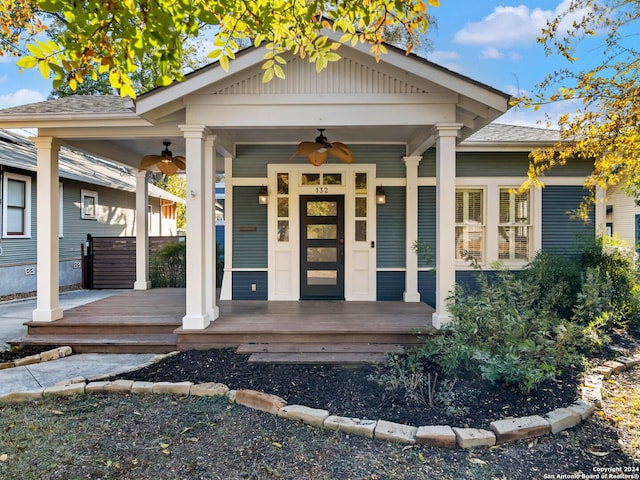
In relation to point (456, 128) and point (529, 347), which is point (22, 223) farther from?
point (529, 347)

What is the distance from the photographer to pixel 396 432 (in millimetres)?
2617

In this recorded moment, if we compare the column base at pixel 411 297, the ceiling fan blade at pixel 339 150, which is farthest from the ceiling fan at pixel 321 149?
the column base at pixel 411 297

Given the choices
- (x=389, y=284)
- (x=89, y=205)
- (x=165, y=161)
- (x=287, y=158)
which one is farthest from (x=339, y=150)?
(x=89, y=205)

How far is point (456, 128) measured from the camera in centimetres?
446

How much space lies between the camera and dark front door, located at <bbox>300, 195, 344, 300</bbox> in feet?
21.3

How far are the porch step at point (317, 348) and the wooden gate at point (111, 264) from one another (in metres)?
5.99

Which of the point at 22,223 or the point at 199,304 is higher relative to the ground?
the point at 22,223

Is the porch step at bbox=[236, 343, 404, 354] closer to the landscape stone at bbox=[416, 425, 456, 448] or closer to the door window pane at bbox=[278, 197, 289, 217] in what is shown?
the landscape stone at bbox=[416, 425, 456, 448]

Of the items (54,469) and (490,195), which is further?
(490,195)

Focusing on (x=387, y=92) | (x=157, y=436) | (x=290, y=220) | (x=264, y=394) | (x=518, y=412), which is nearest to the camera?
(x=157, y=436)

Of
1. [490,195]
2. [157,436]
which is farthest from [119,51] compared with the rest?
[490,195]

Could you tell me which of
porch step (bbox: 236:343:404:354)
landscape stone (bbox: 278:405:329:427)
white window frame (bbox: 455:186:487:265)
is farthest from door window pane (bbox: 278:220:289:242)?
landscape stone (bbox: 278:405:329:427)

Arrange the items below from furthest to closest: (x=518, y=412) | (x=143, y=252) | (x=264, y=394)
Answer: (x=143, y=252) < (x=264, y=394) < (x=518, y=412)

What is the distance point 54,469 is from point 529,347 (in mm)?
3615
